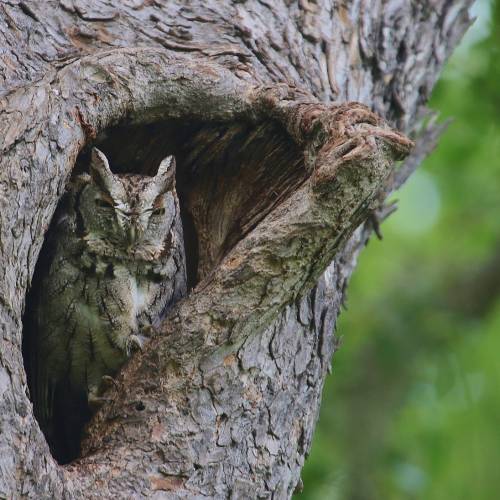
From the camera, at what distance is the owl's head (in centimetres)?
297

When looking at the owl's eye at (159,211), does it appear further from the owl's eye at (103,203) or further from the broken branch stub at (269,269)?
the broken branch stub at (269,269)

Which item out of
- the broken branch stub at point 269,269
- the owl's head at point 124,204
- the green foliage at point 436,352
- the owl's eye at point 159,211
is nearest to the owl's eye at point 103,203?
the owl's head at point 124,204

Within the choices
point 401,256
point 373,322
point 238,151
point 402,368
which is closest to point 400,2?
point 238,151

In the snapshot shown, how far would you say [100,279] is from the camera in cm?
305

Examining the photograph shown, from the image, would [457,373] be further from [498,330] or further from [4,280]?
[4,280]

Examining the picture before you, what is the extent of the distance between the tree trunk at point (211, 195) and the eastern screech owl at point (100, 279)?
0.58 ft

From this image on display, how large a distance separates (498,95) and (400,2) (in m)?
1.63

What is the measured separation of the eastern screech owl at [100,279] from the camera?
9.83ft

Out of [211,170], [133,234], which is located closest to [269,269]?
[133,234]

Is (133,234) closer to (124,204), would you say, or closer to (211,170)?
(124,204)

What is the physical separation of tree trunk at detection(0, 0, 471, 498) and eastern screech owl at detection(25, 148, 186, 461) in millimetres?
176

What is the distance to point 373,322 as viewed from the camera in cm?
598

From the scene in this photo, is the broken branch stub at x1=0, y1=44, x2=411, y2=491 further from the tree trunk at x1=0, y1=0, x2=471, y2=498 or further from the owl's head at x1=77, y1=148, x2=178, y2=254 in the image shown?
the owl's head at x1=77, y1=148, x2=178, y2=254

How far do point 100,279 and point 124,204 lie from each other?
283mm
